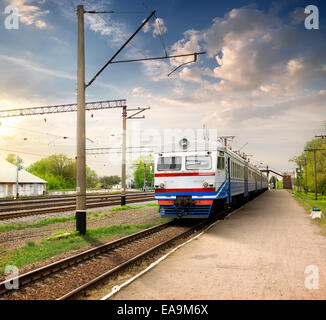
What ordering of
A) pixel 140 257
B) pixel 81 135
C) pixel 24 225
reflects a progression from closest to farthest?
pixel 140 257 < pixel 81 135 < pixel 24 225

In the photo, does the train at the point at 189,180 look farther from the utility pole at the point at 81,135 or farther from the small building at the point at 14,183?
the small building at the point at 14,183

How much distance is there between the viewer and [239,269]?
6.88 metres

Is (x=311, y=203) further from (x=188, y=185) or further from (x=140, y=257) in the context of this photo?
(x=140, y=257)

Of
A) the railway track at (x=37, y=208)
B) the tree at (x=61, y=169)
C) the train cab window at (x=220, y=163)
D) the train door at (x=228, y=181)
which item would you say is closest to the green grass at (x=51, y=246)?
the train cab window at (x=220, y=163)

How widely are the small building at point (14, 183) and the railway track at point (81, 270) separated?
42894mm

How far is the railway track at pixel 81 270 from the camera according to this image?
5777 mm

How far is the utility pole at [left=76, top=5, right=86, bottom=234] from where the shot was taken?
11.8 meters

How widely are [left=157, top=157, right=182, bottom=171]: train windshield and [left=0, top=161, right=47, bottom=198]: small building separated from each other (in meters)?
39.8

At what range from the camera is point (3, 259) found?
833 centimetres

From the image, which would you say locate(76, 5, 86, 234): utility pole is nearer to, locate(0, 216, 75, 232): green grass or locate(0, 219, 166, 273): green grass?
locate(0, 219, 166, 273): green grass

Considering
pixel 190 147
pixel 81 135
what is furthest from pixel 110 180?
pixel 81 135

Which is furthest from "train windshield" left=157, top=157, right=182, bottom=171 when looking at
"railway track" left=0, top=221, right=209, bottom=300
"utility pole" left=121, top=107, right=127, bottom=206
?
"utility pole" left=121, top=107, right=127, bottom=206

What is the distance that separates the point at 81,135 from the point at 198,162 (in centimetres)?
498
